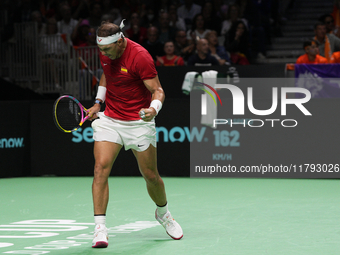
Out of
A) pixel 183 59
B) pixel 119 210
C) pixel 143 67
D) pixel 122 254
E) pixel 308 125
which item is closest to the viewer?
pixel 122 254

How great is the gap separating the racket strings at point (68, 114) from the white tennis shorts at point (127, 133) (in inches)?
12.2

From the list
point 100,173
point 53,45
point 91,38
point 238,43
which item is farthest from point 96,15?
point 100,173

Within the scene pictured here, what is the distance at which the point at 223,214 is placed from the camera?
666 cm

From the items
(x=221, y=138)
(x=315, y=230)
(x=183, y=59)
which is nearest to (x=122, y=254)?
(x=315, y=230)

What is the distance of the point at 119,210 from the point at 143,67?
8.11ft

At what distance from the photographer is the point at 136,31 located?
44.7ft

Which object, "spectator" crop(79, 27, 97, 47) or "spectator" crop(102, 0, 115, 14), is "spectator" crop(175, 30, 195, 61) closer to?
"spectator" crop(79, 27, 97, 47)

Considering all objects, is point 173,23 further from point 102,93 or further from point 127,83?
point 127,83

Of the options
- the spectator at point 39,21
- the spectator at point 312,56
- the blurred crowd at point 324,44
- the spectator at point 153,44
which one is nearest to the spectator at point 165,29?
the spectator at point 153,44

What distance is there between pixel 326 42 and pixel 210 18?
334cm

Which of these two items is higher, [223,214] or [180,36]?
[180,36]

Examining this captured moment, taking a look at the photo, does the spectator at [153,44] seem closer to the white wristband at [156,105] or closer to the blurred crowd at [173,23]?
the blurred crowd at [173,23]

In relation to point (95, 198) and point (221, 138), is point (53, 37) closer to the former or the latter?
point (221, 138)

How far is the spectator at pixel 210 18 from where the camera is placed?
45.4 ft
